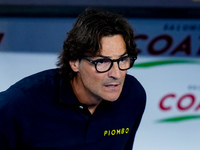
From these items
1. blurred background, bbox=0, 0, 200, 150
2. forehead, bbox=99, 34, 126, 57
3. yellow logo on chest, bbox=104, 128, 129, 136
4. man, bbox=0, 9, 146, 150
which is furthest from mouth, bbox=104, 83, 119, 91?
blurred background, bbox=0, 0, 200, 150

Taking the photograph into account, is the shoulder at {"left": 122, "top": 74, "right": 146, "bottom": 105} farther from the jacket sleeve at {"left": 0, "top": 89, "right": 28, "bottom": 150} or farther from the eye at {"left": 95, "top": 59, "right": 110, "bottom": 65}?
the jacket sleeve at {"left": 0, "top": 89, "right": 28, "bottom": 150}

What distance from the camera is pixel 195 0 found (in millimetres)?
2570

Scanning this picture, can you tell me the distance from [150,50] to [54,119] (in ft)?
4.09

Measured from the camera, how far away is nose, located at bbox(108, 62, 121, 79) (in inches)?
58.2

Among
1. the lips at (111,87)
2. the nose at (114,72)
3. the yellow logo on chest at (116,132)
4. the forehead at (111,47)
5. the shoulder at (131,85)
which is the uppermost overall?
the forehead at (111,47)

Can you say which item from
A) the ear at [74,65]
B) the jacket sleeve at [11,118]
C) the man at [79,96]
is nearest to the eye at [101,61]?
the man at [79,96]

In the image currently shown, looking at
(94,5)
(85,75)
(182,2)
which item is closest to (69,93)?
(85,75)

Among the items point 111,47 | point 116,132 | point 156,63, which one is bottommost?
point 116,132

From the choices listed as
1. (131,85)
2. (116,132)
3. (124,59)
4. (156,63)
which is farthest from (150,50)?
(124,59)

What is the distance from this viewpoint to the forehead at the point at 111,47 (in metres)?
1.48

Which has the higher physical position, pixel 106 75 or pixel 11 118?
pixel 106 75

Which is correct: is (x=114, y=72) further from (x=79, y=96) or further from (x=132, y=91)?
(x=132, y=91)

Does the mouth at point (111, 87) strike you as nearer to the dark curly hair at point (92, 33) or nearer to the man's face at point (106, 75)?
the man's face at point (106, 75)

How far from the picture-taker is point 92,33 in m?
1.53
